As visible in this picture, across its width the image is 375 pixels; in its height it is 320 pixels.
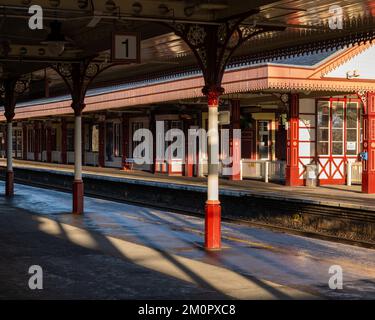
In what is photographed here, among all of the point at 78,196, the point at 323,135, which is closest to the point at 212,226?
the point at 78,196

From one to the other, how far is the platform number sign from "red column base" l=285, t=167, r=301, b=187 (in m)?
13.4

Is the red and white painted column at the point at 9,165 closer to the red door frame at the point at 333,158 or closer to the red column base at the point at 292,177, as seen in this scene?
the red column base at the point at 292,177

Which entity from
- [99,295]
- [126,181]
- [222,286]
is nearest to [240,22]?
[222,286]

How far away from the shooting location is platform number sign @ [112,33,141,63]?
11.5 metres

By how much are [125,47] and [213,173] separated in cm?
267

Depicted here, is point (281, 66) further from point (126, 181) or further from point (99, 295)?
point (99, 295)

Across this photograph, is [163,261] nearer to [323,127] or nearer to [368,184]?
[368,184]

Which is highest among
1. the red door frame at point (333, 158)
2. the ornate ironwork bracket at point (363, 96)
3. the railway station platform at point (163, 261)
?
the ornate ironwork bracket at point (363, 96)

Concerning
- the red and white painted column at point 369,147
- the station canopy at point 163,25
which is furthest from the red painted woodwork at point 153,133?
the station canopy at point 163,25

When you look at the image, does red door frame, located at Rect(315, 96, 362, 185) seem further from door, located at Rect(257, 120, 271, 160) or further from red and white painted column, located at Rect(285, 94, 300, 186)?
door, located at Rect(257, 120, 271, 160)

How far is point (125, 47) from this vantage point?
11656mm

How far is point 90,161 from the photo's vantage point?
46.0 m

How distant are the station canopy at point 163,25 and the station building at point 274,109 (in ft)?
5.34

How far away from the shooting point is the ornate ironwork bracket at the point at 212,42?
11.6 m
